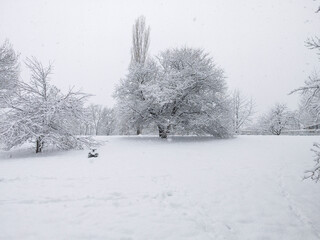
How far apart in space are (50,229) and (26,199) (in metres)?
1.66

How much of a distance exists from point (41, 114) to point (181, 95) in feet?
27.3

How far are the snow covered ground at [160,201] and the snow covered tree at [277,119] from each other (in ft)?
89.2

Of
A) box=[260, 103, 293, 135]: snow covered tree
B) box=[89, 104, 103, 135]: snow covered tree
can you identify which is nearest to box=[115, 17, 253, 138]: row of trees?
box=[260, 103, 293, 135]: snow covered tree

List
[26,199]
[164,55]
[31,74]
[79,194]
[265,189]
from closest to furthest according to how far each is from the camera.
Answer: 1. [26,199]
2. [79,194]
3. [265,189]
4. [31,74]
5. [164,55]

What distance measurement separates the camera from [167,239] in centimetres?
298

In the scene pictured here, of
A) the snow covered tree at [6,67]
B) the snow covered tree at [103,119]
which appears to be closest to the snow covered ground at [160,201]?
the snow covered tree at [6,67]

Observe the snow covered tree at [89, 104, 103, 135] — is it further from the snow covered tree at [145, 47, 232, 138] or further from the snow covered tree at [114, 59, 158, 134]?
the snow covered tree at [145, 47, 232, 138]

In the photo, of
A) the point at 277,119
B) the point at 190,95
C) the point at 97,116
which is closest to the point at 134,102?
the point at 190,95

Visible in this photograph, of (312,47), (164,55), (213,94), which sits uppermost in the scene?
(164,55)

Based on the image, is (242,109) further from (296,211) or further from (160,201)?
(160,201)

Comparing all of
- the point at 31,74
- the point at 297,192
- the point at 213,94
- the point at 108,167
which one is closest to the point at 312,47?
the point at 297,192

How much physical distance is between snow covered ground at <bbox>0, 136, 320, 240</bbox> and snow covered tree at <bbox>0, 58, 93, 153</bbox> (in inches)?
103

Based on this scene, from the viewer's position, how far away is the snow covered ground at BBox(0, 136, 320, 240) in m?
3.20

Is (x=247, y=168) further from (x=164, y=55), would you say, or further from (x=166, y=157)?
(x=164, y=55)
